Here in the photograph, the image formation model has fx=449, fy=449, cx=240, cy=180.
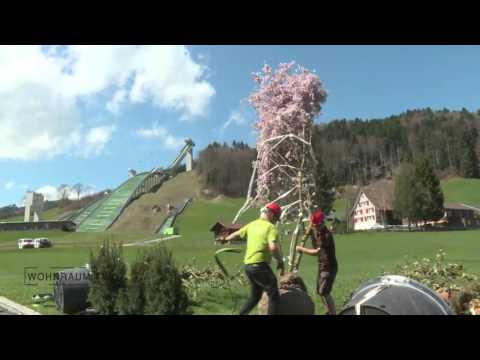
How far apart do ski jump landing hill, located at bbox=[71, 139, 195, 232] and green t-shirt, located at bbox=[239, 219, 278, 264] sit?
84.3 meters

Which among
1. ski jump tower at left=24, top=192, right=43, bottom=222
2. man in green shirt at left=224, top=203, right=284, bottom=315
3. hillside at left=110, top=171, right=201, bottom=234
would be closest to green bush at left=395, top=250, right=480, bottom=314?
man in green shirt at left=224, top=203, right=284, bottom=315

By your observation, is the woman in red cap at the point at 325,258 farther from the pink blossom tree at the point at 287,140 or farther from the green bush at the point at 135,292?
the green bush at the point at 135,292

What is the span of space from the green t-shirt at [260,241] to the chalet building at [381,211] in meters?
88.6

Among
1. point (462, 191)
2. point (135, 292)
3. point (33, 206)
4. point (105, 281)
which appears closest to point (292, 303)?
point (135, 292)

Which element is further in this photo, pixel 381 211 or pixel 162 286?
pixel 381 211

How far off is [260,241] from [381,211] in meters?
92.1

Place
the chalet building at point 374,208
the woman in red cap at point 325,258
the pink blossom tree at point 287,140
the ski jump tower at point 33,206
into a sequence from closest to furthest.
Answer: the woman in red cap at point 325,258
the pink blossom tree at point 287,140
the chalet building at point 374,208
the ski jump tower at point 33,206

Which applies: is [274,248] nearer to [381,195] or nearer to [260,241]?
[260,241]

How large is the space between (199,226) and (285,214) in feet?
248

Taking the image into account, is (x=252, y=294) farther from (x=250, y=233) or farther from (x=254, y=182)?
(x=254, y=182)

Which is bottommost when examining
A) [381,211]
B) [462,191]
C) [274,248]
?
[274,248]

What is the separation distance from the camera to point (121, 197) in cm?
11281

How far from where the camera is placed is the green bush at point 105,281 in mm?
7465

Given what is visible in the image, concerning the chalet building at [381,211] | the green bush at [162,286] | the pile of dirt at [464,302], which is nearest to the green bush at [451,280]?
the pile of dirt at [464,302]
